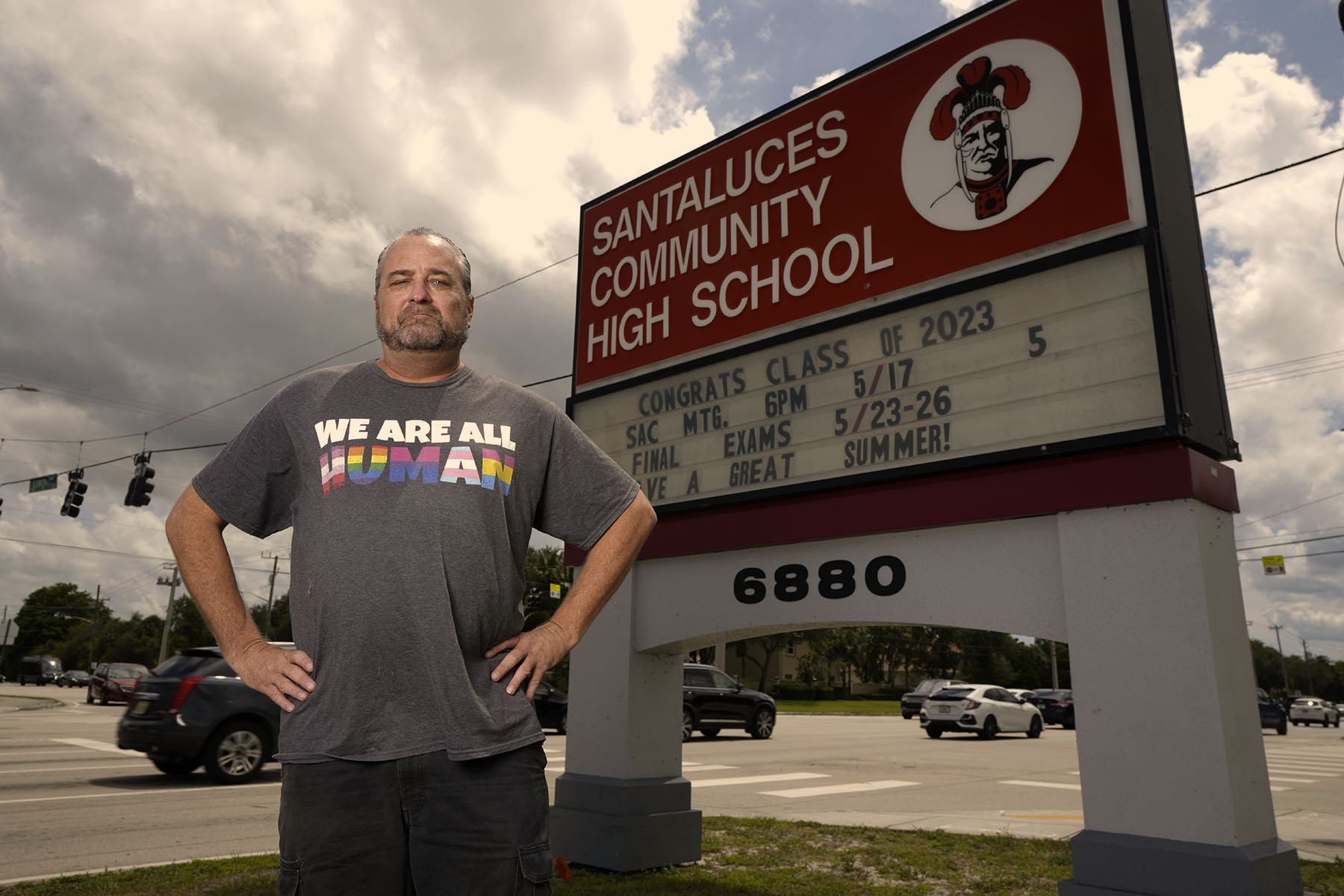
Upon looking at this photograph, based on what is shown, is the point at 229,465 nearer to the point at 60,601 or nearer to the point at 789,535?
the point at 789,535

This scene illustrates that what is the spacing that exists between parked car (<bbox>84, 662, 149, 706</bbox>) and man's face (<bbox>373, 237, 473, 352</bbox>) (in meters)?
30.0

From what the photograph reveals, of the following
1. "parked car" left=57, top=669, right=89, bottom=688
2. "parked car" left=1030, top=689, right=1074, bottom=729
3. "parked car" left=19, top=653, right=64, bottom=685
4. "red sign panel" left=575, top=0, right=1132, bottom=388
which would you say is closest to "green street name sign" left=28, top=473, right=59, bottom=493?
"red sign panel" left=575, top=0, right=1132, bottom=388

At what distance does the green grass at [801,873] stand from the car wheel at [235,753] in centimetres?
452

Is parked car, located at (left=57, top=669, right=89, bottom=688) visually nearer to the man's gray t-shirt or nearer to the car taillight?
the car taillight

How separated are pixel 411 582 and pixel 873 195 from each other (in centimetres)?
431

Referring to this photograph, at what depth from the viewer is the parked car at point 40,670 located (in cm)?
6169

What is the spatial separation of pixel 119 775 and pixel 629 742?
8.04 m

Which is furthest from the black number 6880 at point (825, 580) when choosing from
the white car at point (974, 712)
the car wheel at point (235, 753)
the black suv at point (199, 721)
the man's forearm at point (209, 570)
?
the white car at point (974, 712)

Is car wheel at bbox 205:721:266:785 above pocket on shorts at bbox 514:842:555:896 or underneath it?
underneath

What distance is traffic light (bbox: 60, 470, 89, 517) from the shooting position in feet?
75.0

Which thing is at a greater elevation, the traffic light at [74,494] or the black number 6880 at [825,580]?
the traffic light at [74,494]

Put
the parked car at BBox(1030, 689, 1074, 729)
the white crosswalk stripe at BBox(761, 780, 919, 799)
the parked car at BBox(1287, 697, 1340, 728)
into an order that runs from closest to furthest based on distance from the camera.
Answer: the white crosswalk stripe at BBox(761, 780, 919, 799)
the parked car at BBox(1030, 689, 1074, 729)
the parked car at BBox(1287, 697, 1340, 728)

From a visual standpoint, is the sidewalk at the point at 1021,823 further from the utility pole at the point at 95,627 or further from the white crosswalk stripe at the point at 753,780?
the utility pole at the point at 95,627

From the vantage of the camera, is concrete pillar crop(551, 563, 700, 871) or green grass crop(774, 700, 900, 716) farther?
green grass crop(774, 700, 900, 716)
